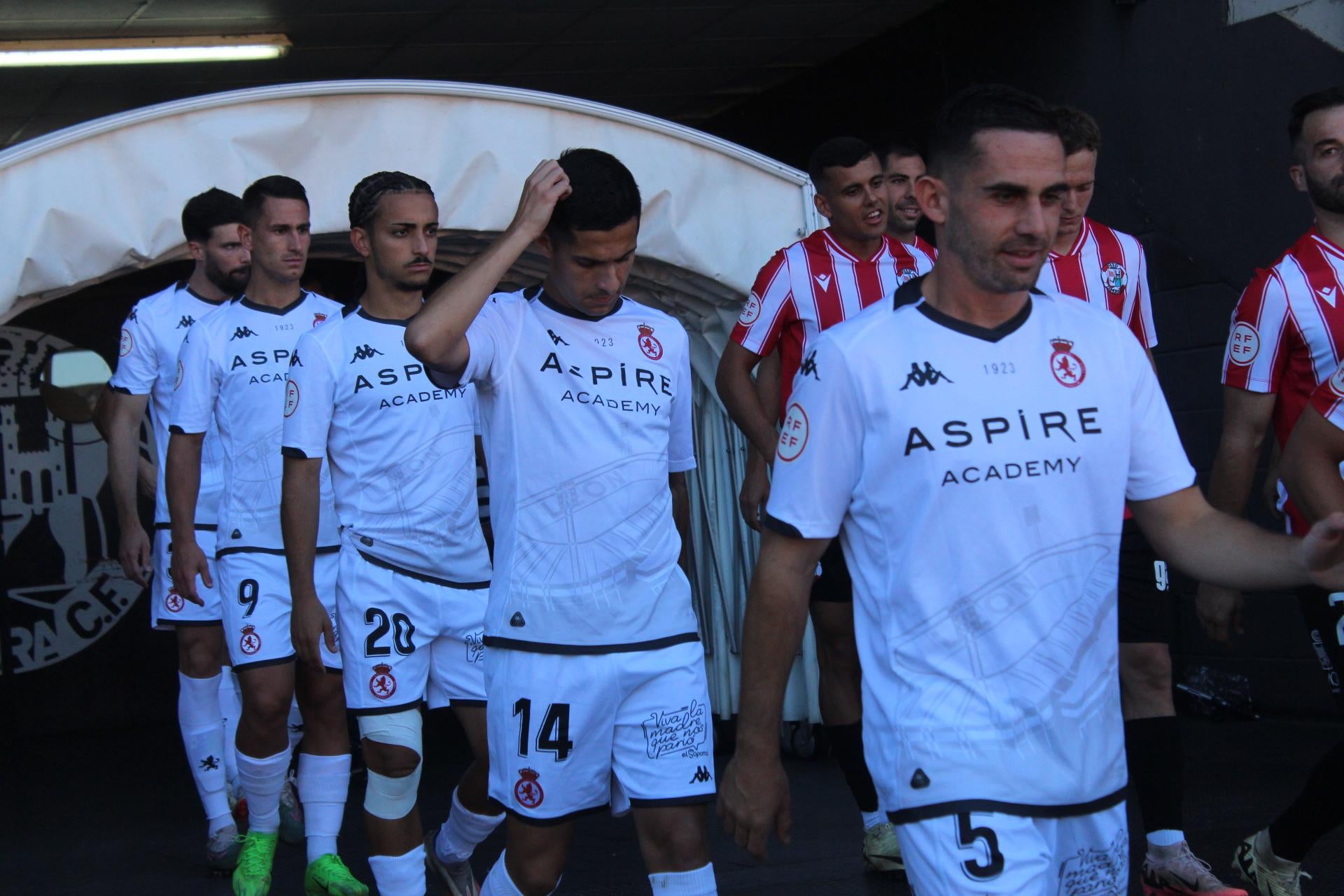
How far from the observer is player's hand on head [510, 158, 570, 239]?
134 inches

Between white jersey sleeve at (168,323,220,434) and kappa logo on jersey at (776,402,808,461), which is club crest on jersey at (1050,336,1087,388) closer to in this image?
kappa logo on jersey at (776,402,808,461)

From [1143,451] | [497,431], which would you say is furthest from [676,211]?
[1143,451]

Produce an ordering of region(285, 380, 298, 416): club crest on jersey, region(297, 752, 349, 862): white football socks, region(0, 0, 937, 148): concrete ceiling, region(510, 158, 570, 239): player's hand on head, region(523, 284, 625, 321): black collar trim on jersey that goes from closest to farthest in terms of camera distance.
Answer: region(510, 158, 570, 239): player's hand on head < region(523, 284, 625, 321): black collar trim on jersey < region(285, 380, 298, 416): club crest on jersey < region(297, 752, 349, 862): white football socks < region(0, 0, 937, 148): concrete ceiling

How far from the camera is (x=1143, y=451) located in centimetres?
262

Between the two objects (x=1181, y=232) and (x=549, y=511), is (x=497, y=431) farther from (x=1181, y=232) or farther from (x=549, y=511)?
(x=1181, y=232)

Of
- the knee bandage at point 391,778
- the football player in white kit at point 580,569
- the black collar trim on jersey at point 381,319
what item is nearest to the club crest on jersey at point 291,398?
the black collar trim on jersey at point 381,319

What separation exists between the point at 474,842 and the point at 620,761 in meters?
1.43

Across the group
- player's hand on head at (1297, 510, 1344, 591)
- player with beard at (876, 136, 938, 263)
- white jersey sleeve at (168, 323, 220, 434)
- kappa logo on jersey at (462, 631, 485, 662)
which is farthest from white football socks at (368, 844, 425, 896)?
player with beard at (876, 136, 938, 263)

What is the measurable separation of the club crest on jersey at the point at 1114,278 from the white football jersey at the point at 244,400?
254cm

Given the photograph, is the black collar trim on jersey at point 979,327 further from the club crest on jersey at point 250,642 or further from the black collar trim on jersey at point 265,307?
the black collar trim on jersey at point 265,307

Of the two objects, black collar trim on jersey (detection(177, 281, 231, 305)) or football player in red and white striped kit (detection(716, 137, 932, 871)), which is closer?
football player in red and white striped kit (detection(716, 137, 932, 871))

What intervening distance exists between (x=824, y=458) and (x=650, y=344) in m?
1.21

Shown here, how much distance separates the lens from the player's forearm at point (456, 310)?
3273 millimetres

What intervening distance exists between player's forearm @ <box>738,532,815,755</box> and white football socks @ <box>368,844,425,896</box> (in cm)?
208
